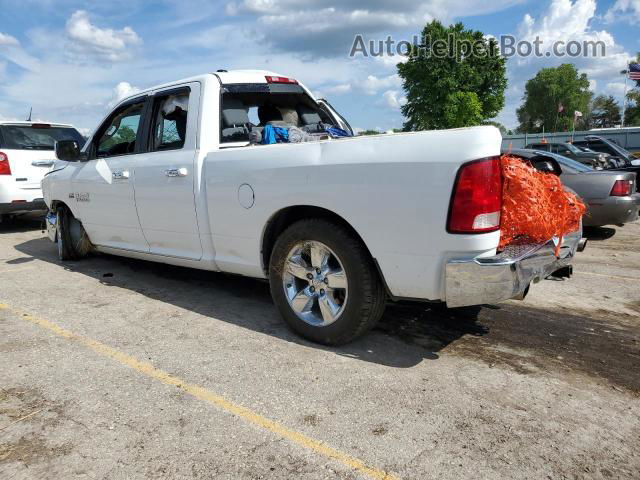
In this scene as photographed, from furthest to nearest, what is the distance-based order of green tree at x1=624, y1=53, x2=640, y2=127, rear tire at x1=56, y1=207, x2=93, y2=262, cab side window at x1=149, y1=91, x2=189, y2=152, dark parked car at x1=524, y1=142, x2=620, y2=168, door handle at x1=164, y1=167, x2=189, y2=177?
1. green tree at x1=624, y1=53, x2=640, y2=127
2. dark parked car at x1=524, y1=142, x2=620, y2=168
3. rear tire at x1=56, y1=207, x2=93, y2=262
4. cab side window at x1=149, y1=91, x2=189, y2=152
5. door handle at x1=164, y1=167, x2=189, y2=177

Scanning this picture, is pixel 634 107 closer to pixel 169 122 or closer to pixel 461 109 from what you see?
pixel 461 109

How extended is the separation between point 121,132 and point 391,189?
11.2ft

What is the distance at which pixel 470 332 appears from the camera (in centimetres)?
374

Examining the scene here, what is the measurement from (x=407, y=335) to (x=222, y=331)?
1386mm

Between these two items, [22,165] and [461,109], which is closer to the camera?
[22,165]

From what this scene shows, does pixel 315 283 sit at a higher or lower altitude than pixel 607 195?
lower

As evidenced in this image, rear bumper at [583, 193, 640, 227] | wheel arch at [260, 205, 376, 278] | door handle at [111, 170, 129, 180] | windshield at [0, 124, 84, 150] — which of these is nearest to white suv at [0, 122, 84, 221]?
windshield at [0, 124, 84, 150]

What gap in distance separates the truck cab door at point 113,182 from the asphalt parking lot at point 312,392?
75 centimetres

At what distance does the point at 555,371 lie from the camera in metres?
3.08

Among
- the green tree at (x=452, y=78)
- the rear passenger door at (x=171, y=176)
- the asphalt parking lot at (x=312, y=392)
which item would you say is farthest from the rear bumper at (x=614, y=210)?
the green tree at (x=452, y=78)

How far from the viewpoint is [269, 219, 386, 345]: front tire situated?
3184 mm

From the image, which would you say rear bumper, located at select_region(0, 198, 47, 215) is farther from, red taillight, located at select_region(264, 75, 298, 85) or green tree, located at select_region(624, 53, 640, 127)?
green tree, located at select_region(624, 53, 640, 127)

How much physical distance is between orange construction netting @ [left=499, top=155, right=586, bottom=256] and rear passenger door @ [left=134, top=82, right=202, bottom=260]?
2337 mm

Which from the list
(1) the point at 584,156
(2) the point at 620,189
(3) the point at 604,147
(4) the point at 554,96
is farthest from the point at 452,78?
(4) the point at 554,96
